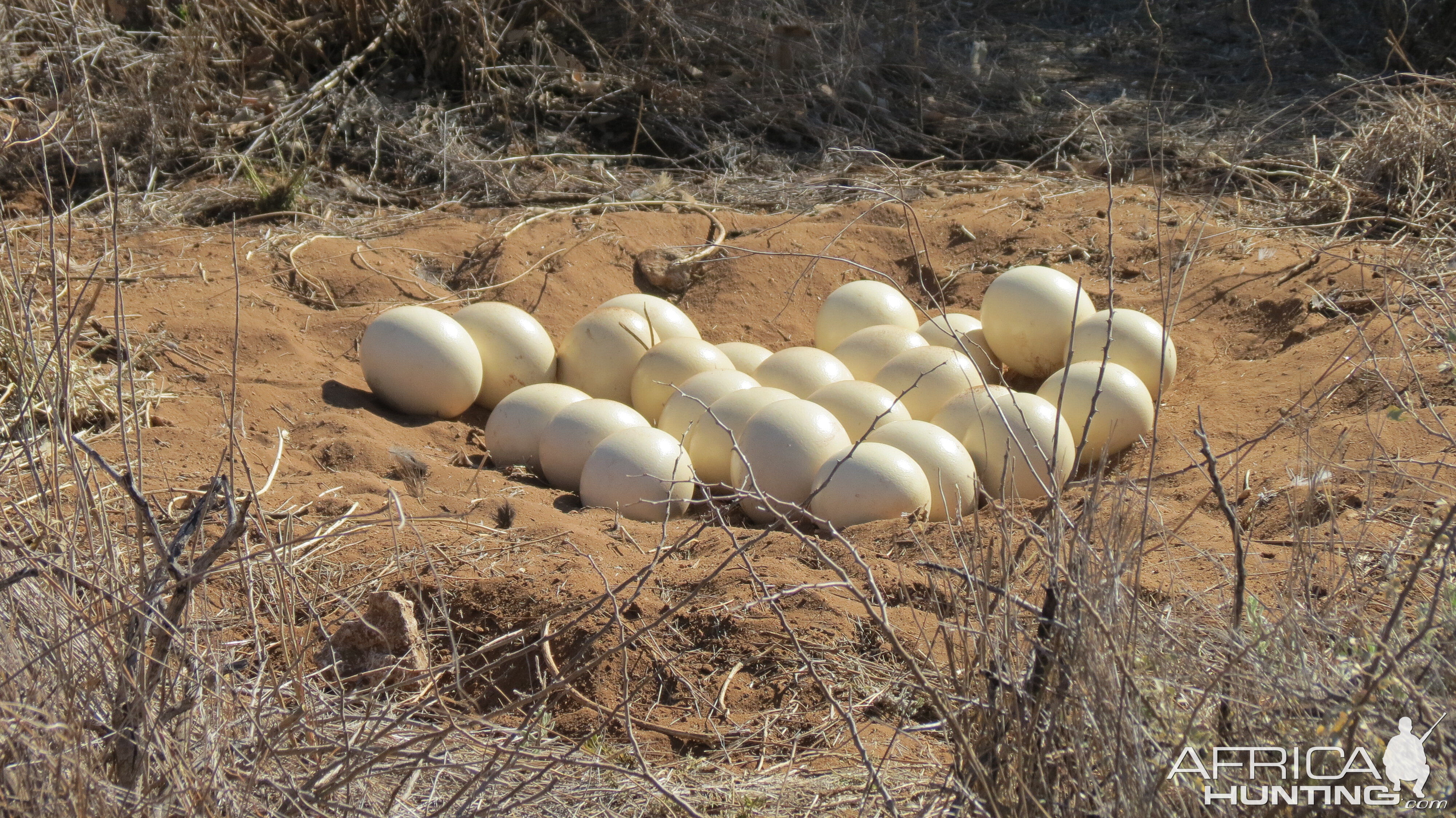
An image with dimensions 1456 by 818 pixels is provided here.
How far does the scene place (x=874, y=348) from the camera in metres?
4.30

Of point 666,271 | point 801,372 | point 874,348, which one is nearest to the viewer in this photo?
point 801,372

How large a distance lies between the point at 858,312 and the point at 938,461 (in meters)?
1.27

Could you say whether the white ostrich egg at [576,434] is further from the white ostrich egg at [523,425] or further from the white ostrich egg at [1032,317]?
the white ostrich egg at [1032,317]

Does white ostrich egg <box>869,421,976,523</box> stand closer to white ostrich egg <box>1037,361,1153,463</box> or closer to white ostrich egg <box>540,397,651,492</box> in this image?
white ostrich egg <box>1037,361,1153,463</box>

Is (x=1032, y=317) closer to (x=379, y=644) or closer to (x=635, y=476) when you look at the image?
(x=635, y=476)

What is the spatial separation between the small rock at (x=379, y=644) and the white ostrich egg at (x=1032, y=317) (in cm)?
258

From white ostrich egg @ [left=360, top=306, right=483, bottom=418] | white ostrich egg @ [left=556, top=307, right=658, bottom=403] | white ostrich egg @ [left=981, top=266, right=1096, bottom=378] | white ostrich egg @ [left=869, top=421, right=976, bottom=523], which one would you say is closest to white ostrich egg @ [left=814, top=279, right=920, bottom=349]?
white ostrich egg @ [left=981, top=266, right=1096, bottom=378]

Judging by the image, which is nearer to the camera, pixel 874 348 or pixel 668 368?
pixel 668 368

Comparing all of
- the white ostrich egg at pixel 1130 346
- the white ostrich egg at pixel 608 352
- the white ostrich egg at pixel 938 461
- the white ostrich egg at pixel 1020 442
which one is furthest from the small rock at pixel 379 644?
the white ostrich egg at pixel 1130 346

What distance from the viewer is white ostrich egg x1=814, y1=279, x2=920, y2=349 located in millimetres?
4633

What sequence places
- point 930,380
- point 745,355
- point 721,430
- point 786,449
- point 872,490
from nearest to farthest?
point 872,490 → point 786,449 → point 721,430 → point 930,380 → point 745,355

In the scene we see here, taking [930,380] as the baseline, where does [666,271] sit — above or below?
below

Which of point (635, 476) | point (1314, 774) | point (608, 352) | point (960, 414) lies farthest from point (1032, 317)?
point (1314, 774)

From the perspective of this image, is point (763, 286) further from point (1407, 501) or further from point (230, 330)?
point (1407, 501)
